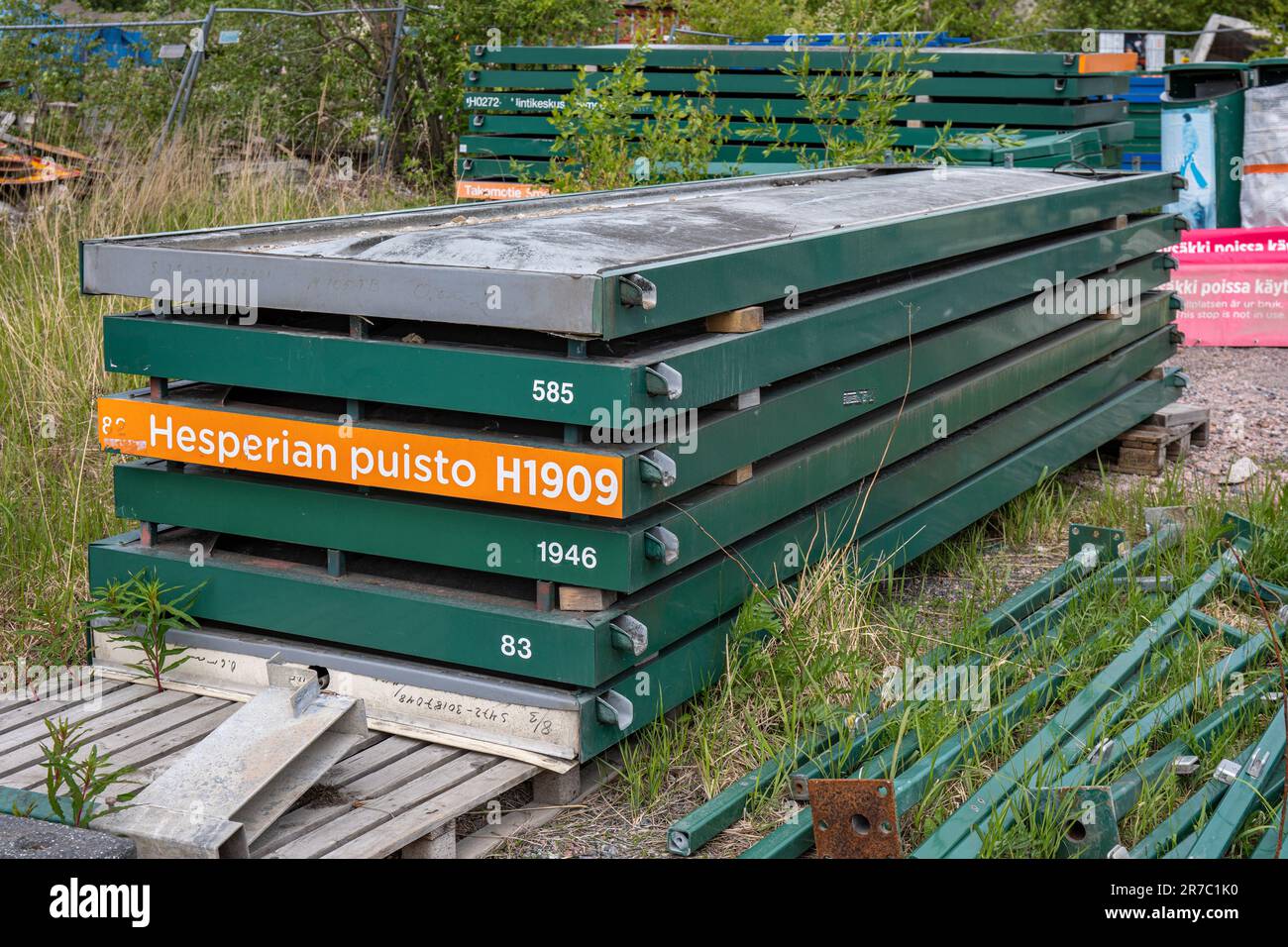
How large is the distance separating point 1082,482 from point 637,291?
4364mm

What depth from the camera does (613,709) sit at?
3518mm

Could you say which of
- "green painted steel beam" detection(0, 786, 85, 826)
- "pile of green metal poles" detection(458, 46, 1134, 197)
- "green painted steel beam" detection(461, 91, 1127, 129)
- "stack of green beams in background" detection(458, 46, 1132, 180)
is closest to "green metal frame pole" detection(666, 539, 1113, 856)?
"green painted steel beam" detection(0, 786, 85, 826)

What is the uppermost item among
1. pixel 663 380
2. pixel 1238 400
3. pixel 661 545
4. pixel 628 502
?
pixel 663 380

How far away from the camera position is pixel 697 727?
151 inches

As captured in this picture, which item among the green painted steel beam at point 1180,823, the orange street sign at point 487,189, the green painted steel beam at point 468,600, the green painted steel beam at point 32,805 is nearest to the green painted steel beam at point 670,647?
the green painted steel beam at point 468,600

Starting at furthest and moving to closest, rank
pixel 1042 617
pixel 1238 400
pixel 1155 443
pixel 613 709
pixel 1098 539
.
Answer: pixel 1238 400 → pixel 1155 443 → pixel 1098 539 → pixel 1042 617 → pixel 613 709

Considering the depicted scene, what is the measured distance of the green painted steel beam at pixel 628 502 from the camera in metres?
3.49

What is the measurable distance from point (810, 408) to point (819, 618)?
0.64m

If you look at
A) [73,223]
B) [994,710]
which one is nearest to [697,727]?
[994,710]

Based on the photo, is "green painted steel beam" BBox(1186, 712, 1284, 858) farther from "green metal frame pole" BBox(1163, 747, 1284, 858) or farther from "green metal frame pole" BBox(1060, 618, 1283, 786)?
"green metal frame pole" BBox(1060, 618, 1283, 786)

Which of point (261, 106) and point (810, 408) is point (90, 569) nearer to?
point (810, 408)

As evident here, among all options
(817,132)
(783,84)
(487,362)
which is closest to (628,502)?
(487,362)

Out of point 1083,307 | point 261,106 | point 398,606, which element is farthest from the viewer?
point 261,106

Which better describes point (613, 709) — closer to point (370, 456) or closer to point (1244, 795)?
point (370, 456)
